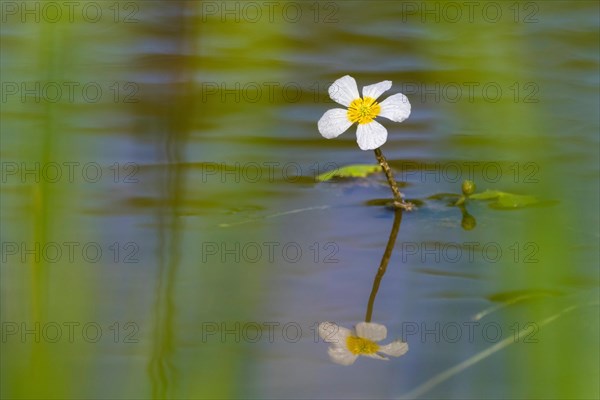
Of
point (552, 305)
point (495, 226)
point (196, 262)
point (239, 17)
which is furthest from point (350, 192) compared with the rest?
point (239, 17)

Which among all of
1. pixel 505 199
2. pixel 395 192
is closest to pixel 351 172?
pixel 395 192

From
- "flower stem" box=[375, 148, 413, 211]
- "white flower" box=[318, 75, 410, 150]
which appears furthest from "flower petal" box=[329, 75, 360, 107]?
"flower stem" box=[375, 148, 413, 211]

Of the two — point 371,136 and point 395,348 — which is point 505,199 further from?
point 395,348

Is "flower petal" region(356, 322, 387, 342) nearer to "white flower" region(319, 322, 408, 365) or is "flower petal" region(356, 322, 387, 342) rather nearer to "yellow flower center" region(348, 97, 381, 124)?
"white flower" region(319, 322, 408, 365)

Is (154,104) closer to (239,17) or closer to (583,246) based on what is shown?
(239,17)

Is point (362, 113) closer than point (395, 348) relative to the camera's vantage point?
No

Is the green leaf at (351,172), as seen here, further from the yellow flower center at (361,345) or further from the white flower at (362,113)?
the yellow flower center at (361,345)
